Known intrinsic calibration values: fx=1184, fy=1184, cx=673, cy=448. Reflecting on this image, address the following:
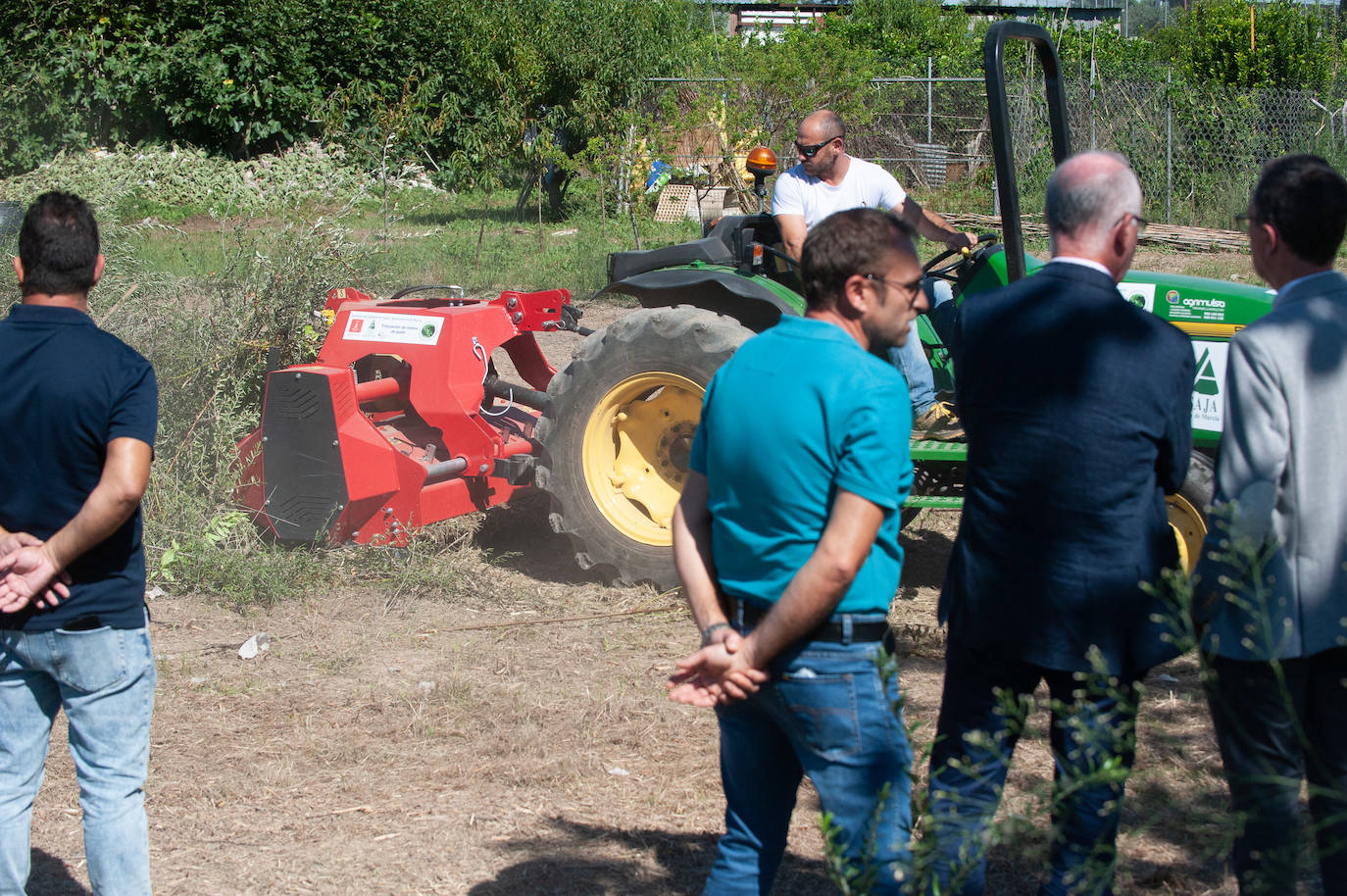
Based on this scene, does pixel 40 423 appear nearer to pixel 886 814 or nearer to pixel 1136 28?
pixel 886 814

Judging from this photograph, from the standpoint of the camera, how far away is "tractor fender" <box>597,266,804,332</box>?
5202 mm

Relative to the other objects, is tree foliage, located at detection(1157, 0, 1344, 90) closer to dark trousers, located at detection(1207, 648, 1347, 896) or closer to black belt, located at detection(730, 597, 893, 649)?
dark trousers, located at detection(1207, 648, 1347, 896)

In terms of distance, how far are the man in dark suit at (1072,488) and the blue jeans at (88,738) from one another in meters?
1.68

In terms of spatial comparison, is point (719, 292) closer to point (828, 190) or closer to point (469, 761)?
point (828, 190)

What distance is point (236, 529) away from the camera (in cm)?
537

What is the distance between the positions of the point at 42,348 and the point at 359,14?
66.9 feet

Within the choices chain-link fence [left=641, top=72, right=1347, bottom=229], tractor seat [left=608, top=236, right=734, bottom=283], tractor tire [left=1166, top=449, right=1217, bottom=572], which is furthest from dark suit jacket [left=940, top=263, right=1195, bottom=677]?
chain-link fence [left=641, top=72, right=1347, bottom=229]

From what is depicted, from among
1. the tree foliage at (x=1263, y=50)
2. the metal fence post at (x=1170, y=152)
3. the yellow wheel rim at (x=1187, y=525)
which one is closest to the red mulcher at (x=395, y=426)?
the yellow wheel rim at (x=1187, y=525)

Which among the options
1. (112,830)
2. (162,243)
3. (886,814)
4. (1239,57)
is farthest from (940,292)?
(1239,57)

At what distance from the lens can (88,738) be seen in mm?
2492

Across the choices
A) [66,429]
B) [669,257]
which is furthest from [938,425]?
[66,429]

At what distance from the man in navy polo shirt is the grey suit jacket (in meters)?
2.19

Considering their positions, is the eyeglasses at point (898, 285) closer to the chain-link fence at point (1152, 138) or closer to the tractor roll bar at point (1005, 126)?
the tractor roll bar at point (1005, 126)

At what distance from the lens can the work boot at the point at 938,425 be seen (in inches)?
183
